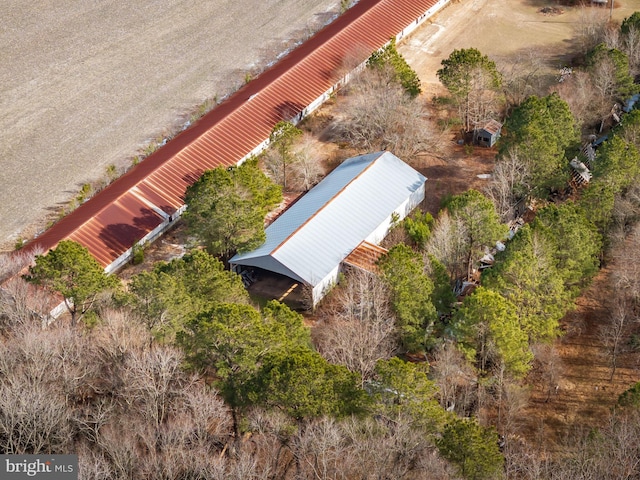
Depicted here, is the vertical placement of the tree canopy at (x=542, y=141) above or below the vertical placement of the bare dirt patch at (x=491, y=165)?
above

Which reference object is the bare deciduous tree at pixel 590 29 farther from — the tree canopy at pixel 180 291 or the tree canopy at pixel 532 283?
the tree canopy at pixel 180 291

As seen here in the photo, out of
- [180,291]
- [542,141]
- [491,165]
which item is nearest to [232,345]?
[180,291]

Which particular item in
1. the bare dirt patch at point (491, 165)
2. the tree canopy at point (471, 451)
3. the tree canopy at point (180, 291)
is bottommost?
the bare dirt patch at point (491, 165)

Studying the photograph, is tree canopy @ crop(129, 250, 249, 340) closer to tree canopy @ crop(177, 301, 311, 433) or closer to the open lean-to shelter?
tree canopy @ crop(177, 301, 311, 433)

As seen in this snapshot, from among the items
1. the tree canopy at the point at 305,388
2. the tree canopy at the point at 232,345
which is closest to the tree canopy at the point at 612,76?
the tree canopy at the point at 232,345

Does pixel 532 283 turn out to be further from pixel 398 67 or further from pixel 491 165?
pixel 398 67

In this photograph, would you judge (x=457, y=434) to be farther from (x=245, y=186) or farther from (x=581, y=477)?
(x=245, y=186)

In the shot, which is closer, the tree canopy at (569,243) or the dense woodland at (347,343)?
the dense woodland at (347,343)

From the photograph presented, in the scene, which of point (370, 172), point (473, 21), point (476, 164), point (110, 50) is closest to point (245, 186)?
point (370, 172)
